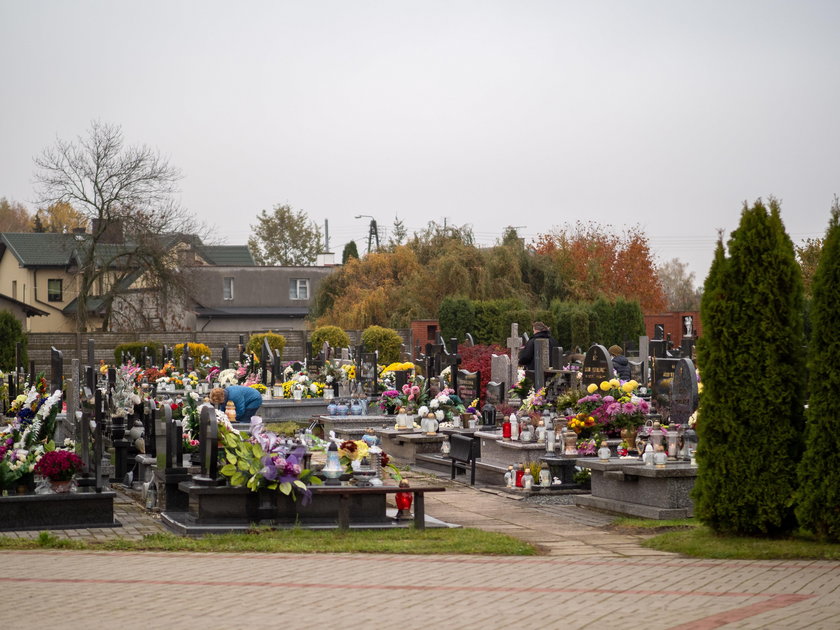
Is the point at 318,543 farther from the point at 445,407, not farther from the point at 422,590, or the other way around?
the point at 445,407

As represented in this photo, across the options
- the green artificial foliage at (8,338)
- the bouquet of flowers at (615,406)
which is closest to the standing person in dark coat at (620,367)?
the bouquet of flowers at (615,406)

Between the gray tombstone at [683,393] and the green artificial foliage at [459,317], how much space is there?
26.9 m

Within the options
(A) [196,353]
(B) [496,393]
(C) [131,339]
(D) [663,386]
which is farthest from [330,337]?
(D) [663,386]

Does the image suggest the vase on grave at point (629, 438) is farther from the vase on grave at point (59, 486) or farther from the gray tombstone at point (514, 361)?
the gray tombstone at point (514, 361)

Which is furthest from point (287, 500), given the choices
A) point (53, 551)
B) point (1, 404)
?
point (1, 404)

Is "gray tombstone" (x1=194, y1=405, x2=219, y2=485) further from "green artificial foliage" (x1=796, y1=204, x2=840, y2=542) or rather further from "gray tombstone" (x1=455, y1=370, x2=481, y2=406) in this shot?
"gray tombstone" (x1=455, y1=370, x2=481, y2=406)

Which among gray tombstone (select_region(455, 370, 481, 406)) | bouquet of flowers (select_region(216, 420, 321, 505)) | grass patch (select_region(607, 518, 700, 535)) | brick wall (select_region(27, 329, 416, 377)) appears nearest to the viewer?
bouquet of flowers (select_region(216, 420, 321, 505))

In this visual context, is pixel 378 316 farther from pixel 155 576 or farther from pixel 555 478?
pixel 155 576

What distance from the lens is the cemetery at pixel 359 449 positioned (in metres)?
11.1

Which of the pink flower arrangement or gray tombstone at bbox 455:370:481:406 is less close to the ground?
gray tombstone at bbox 455:370:481:406

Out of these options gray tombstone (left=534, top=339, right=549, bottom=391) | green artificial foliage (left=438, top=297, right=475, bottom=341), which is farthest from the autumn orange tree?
gray tombstone (left=534, top=339, right=549, bottom=391)

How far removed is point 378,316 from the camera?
47812 millimetres

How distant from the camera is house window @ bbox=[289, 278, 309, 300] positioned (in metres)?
65.6

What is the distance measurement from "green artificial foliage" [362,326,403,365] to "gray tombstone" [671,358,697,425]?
25.7 meters
